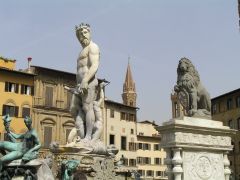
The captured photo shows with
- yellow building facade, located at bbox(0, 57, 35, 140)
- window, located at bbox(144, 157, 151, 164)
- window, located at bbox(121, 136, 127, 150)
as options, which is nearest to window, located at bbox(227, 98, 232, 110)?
window, located at bbox(121, 136, 127, 150)

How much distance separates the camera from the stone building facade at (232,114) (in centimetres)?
6022

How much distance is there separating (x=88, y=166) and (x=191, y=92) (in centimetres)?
350

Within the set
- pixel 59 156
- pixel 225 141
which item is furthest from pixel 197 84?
pixel 59 156

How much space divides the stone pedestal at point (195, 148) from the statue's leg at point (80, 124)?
226 centimetres

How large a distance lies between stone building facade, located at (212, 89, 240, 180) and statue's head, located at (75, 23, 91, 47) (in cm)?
4927

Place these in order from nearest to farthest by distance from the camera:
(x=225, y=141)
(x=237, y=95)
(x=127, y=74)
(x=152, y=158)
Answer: (x=225, y=141)
(x=237, y=95)
(x=152, y=158)
(x=127, y=74)

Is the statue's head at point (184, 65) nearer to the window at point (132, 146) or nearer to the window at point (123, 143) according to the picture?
the window at point (123, 143)

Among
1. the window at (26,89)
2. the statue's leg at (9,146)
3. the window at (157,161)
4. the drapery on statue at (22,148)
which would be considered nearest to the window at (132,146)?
the window at (157,161)

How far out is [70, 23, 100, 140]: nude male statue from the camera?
11875 millimetres

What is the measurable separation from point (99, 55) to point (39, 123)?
41587 millimetres

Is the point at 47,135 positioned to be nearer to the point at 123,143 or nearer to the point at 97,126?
the point at 123,143

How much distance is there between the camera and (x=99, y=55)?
40.4ft

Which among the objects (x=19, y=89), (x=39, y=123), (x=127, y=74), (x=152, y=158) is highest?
(x=127, y=74)

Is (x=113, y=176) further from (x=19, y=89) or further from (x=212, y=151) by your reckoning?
(x=19, y=89)
